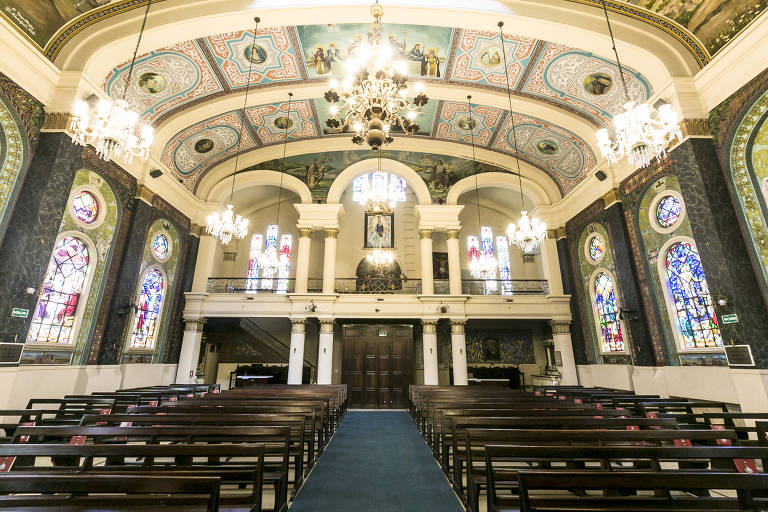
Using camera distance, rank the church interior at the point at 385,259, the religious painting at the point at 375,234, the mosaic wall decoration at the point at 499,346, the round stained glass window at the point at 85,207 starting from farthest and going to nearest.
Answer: the religious painting at the point at 375,234 < the mosaic wall decoration at the point at 499,346 < the round stained glass window at the point at 85,207 < the church interior at the point at 385,259

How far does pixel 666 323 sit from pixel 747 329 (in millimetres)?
2578

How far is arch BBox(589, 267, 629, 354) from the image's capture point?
1000cm

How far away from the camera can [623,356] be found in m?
9.79

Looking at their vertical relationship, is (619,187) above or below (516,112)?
below

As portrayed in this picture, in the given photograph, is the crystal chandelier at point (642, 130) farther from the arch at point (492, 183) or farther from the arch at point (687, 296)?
the arch at point (492, 183)

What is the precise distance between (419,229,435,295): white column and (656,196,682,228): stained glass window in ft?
22.2

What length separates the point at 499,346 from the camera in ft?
48.6

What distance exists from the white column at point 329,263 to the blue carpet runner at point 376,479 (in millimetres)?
5990

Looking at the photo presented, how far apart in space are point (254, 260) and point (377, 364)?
7.35m

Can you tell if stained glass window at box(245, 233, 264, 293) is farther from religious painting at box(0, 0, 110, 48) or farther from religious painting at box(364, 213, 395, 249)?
religious painting at box(0, 0, 110, 48)

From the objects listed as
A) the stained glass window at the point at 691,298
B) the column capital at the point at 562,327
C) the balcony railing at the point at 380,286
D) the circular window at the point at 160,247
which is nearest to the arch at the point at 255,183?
the circular window at the point at 160,247

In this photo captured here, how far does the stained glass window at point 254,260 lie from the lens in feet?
49.1

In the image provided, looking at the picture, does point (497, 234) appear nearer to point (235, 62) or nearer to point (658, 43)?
point (658, 43)

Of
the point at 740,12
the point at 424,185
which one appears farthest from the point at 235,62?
the point at 740,12
